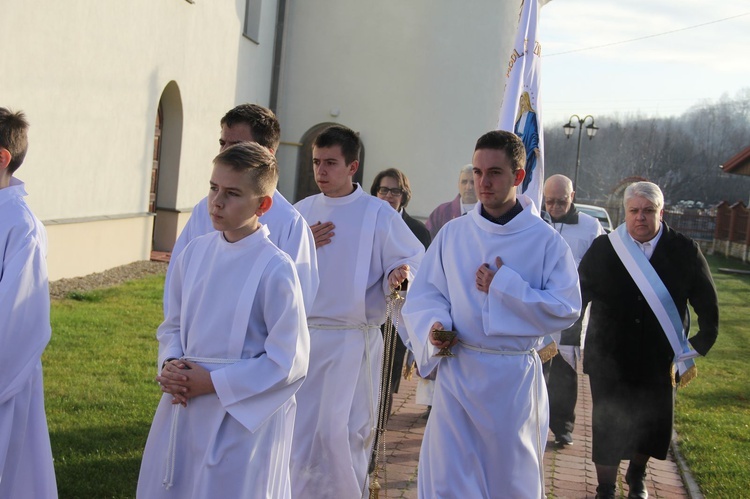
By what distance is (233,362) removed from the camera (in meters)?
3.68

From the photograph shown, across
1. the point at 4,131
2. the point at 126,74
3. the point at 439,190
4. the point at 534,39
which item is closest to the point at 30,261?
the point at 4,131

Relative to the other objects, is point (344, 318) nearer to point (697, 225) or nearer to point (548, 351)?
point (548, 351)

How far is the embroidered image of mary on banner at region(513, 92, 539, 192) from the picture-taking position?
8039mm

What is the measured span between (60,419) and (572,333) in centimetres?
405

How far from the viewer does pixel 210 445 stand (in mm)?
3637

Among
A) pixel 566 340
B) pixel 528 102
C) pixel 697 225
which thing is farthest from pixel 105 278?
pixel 697 225

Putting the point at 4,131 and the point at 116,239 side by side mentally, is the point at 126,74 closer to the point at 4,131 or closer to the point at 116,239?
the point at 116,239

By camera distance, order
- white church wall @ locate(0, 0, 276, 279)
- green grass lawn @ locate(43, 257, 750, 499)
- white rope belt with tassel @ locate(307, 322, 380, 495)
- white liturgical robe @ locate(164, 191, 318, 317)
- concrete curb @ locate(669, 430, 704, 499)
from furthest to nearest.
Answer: white church wall @ locate(0, 0, 276, 279)
concrete curb @ locate(669, 430, 704, 499)
green grass lawn @ locate(43, 257, 750, 499)
white rope belt with tassel @ locate(307, 322, 380, 495)
white liturgical robe @ locate(164, 191, 318, 317)

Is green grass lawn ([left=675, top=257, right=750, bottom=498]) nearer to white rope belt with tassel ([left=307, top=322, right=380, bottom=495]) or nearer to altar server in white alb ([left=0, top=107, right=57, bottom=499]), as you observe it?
white rope belt with tassel ([left=307, top=322, right=380, bottom=495])

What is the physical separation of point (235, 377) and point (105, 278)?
11222 millimetres

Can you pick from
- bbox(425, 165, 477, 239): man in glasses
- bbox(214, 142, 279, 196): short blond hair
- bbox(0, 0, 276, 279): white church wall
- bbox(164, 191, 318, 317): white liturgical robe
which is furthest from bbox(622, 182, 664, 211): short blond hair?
bbox(0, 0, 276, 279): white church wall

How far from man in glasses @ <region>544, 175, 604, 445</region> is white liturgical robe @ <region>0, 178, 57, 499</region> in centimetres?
455

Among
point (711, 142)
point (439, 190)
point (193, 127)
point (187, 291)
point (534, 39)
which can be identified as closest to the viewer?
point (187, 291)

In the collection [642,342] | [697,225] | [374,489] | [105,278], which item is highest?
[697,225]
